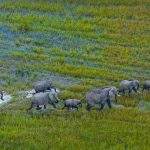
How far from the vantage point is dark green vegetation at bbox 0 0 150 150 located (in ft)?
80.8

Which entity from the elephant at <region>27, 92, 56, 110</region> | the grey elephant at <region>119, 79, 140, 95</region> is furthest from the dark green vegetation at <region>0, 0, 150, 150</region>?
the elephant at <region>27, 92, 56, 110</region>

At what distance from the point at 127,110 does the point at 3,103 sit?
19.7 ft

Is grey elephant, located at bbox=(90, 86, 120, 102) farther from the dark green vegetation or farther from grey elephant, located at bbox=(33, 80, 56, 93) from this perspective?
grey elephant, located at bbox=(33, 80, 56, 93)

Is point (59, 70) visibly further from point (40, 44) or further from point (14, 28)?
point (14, 28)

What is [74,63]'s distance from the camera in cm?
3953

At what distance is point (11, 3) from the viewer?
2112 inches

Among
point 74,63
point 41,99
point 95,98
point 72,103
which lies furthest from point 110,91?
point 74,63

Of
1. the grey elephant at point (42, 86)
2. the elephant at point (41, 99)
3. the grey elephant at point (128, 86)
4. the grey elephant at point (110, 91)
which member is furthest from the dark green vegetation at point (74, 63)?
the grey elephant at point (42, 86)

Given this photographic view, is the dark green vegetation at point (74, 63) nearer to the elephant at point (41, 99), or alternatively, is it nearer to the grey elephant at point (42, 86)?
the elephant at point (41, 99)

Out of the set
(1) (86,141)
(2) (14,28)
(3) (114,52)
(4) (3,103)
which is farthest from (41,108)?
(2) (14,28)

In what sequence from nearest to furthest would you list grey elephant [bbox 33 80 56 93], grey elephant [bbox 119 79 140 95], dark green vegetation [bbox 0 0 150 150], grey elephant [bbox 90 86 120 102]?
dark green vegetation [bbox 0 0 150 150] → grey elephant [bbox 90 86 120 102] → grey elephant [bbox 33 80 56 93] → grey elephant [bbox 119 79 140 95]

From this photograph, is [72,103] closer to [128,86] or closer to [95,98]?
[95,98]

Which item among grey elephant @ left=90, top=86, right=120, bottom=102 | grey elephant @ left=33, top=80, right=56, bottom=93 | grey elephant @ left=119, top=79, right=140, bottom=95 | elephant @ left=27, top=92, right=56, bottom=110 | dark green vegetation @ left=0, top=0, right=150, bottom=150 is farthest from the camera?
grey elephant @ left=119, top=79, right=140, bottom=95

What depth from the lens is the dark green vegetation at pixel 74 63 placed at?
24.6 meters
